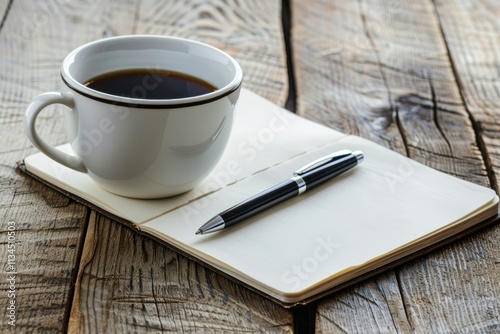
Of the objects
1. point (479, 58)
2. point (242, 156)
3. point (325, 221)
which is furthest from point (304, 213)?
point (479, 58)

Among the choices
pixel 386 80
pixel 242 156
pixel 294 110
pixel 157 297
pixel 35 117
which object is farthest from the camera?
pixel 386 80

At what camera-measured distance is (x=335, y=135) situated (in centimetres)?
96

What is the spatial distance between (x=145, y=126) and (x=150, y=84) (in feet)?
0.36

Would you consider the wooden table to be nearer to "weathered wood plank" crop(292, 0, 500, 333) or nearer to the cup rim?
"weathered wood plank" crop(292, 0, 500, 333)

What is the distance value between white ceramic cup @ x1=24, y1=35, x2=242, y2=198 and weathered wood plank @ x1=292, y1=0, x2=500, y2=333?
0.22m

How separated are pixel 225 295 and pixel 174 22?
2.70 feet

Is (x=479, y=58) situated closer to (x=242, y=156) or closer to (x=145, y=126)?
(x=242, y=156)

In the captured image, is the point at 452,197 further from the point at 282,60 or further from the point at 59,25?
the point at 59,25

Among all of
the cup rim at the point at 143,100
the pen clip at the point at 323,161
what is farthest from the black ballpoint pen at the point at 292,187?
the cup rim at the point at 143,100

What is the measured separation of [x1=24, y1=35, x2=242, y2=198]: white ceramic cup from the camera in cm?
71

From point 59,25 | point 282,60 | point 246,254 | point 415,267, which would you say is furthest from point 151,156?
point 59,25

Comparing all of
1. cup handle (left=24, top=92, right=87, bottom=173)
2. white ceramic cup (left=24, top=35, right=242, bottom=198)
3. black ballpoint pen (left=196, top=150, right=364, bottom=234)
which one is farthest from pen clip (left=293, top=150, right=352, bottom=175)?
cup handle (left=24, top=92, right=87, bottom=173)

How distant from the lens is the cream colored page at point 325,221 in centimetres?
68

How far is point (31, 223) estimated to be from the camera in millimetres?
750
